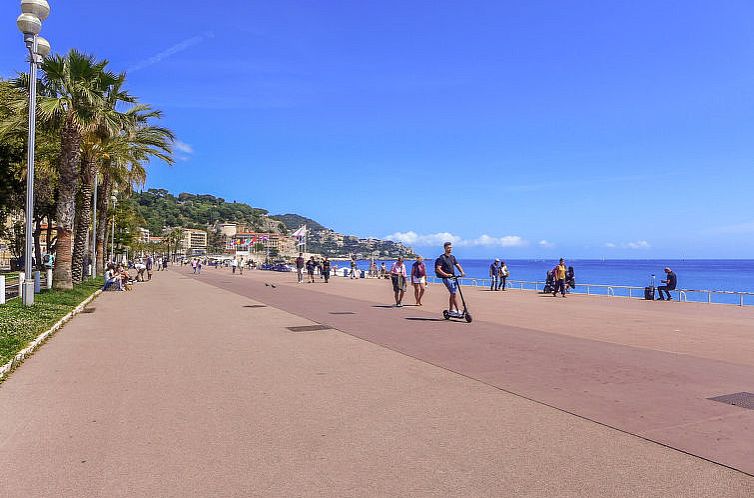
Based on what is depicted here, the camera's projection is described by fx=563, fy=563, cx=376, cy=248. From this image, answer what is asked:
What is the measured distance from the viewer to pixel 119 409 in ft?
18.5

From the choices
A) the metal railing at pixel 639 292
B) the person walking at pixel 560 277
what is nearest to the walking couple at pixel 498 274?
the metal railing at pixel 639 292

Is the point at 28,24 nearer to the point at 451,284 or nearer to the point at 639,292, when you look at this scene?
the point at 451,284

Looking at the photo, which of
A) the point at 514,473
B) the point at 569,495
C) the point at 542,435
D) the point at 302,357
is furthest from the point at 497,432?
the point at 302,357

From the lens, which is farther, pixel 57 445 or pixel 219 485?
pixel 57 445

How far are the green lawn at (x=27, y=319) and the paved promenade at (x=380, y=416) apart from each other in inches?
18.0

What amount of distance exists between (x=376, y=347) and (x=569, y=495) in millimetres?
6086

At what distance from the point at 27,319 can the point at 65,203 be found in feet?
31.0

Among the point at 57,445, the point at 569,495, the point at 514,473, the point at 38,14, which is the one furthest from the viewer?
the point at 38,14

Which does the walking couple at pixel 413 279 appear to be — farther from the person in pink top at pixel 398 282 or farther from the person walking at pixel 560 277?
the person walking at pixel 560 277

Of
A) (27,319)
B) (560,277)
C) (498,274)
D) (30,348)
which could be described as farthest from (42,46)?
(498,274)

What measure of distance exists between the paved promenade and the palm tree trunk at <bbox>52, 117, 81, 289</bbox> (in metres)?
9.94

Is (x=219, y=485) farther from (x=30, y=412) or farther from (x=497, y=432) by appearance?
(x=30, y=412)

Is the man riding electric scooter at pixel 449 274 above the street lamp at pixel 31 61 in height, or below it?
below

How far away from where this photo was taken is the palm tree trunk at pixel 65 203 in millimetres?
19453
